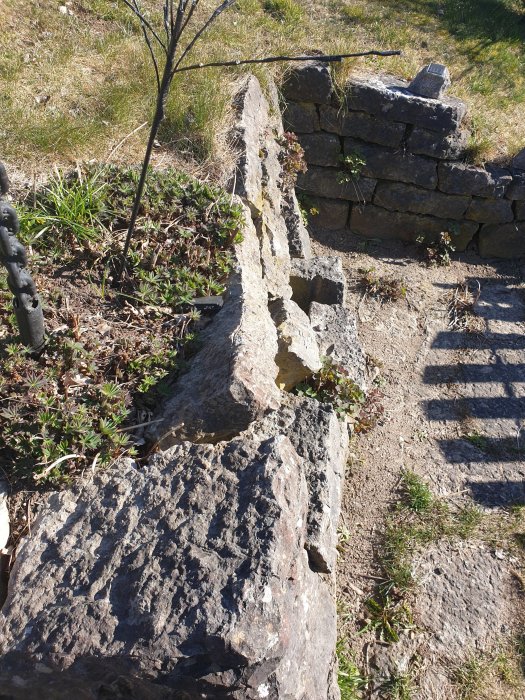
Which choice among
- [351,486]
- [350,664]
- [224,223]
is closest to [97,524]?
[350,664]

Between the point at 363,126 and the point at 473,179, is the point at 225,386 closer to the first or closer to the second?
the point at 363,126

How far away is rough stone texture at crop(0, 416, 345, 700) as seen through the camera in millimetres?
1601

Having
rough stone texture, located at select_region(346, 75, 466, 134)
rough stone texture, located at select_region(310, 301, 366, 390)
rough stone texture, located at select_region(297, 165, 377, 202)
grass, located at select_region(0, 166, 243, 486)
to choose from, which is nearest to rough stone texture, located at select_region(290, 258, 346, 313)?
rough stone texture, located at select_region(310, 301, 366, 390)

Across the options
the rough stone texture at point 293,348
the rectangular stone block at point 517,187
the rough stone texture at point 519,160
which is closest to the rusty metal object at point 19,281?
the rough stone texture at point 293,348

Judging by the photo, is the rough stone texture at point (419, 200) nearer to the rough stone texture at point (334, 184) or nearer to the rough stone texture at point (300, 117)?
the rough stone texture at point (334, 184)

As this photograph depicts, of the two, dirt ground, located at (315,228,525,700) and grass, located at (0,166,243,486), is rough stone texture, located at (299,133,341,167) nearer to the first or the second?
dirt ground, located at (315,228,525,700)

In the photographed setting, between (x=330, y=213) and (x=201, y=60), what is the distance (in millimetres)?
2146

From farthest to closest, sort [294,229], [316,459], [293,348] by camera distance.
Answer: [294,229]
[293,348]
[316,459]

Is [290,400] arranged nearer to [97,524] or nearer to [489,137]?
[97,524]

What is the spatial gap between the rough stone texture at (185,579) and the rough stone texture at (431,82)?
4623 millimetres

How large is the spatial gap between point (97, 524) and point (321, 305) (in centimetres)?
271

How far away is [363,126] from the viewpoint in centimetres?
561

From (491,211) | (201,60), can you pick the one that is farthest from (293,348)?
(491,211)

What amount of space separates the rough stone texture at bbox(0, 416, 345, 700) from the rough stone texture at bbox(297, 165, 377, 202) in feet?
14.4
